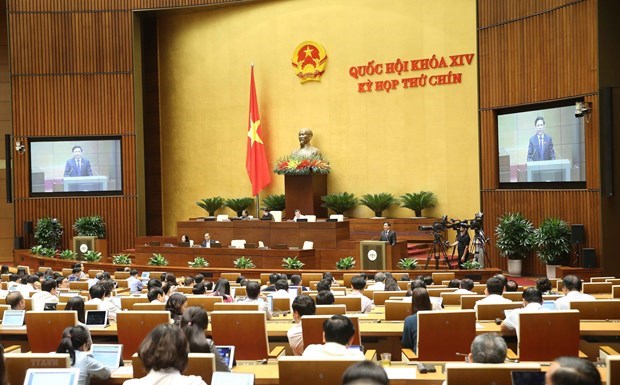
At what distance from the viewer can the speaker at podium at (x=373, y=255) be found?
16.0 m

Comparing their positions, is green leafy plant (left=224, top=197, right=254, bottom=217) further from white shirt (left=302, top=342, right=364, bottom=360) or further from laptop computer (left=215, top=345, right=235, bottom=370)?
white shirt (left=302, top=342, right=364, bottom=360)

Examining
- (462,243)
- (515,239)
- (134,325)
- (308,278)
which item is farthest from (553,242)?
(134,325)

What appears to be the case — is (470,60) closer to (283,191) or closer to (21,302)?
(283,191)

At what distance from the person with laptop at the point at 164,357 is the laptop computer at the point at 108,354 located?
1.71m

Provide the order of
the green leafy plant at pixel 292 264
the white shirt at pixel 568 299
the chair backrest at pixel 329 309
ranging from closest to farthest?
the chair backrest at pixel 329 309
the white shirt at pixel 568 299
the green leafy plant at pixel 292 264

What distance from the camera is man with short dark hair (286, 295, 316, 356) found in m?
6.68

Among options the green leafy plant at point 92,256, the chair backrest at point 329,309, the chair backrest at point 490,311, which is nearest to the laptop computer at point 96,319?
the chair backrest at point 329,309

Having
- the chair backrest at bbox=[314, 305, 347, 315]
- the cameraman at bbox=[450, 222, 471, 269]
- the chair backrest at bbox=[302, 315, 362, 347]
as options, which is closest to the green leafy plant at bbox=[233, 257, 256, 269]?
the cameraman at bbox=[450, 222, 471, 269]

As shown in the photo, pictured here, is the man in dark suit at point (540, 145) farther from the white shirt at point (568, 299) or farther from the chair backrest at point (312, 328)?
the chair backrest at point (312, 328)

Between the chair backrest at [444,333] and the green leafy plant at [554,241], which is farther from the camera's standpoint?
the green leafy plant at [554,241]

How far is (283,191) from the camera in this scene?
72.8ft

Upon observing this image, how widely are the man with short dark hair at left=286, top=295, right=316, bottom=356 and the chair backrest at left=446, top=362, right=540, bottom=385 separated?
2539mm

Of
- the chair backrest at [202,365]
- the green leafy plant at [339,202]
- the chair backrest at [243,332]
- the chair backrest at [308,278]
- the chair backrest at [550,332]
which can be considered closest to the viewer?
the chair backrest at [202,365]

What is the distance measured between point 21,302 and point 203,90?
1550 centimetres
